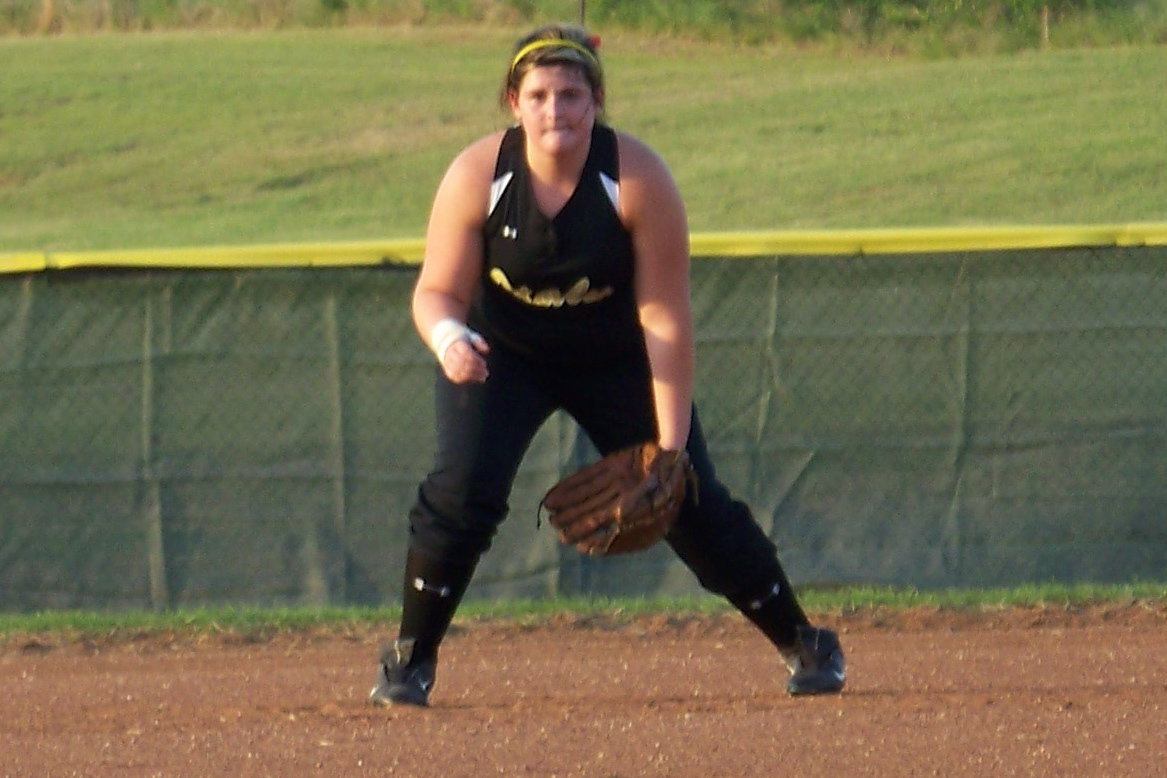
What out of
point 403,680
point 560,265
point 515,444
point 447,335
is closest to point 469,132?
point 403,680

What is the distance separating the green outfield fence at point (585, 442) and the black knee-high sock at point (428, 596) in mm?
2871

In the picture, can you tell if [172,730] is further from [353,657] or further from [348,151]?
[348,151]

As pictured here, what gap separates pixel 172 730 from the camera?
4629 mm

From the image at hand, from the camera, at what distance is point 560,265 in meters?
4.36

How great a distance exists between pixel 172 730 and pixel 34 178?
19.2 meters

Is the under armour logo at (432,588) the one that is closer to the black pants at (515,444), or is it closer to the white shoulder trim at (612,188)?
the black pants at (515,444)

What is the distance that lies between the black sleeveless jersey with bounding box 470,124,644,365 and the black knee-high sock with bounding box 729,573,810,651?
0.75m

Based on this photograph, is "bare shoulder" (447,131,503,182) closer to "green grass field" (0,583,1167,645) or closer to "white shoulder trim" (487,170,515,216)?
"white shoulder trim" (487,170,515,216)

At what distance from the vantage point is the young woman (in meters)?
4.35

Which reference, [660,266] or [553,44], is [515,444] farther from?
[553,44]

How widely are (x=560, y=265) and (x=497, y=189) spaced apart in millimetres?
225

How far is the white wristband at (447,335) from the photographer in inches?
165

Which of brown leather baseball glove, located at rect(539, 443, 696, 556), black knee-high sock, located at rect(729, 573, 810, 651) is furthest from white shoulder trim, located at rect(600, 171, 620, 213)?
black knee-high sock, located at rect(729, 573, 810, 651)

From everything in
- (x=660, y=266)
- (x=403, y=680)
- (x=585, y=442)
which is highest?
(x=660, y=266)
